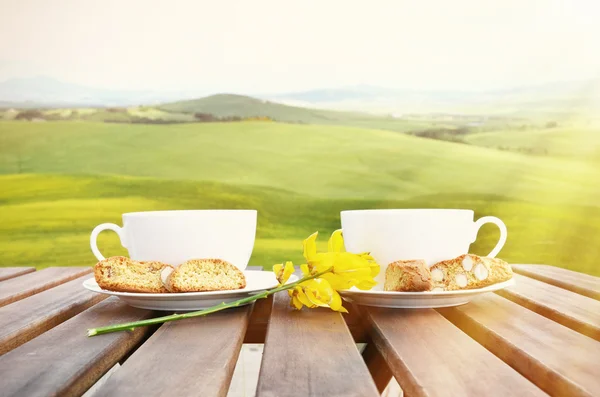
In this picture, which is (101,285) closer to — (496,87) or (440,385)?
(440,385)

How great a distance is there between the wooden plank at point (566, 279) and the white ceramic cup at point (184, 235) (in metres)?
0.58

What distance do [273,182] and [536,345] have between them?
269 centimetres

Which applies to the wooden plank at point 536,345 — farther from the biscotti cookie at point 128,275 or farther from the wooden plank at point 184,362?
the biscotti cookie at point 128,275

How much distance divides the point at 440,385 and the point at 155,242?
0.45m

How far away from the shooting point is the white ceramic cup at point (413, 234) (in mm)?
748

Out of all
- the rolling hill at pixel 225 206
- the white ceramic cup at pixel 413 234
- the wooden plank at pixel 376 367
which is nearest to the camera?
the white ceramic cup at pixel 413 234

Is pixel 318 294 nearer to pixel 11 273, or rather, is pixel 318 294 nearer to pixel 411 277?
pixel 411 277

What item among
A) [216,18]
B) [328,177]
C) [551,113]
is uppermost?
[216,18]

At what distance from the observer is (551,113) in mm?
3145

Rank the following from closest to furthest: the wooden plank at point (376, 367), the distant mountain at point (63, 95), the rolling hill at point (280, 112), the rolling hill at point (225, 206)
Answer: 1. the wooden plank at point (376, 367)
2. the rolling hill at point (225, 206)
3. the distant mountain at point (63, 95)
4. the rolling hill at point (280, 112)

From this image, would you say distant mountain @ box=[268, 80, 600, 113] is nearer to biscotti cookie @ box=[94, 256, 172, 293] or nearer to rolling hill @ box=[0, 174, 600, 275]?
rolling hill @ box=[0, 174, 600, 275]

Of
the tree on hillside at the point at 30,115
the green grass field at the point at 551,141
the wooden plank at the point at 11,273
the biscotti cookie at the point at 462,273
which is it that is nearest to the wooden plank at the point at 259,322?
the biscotti cookie at the point at 462,273

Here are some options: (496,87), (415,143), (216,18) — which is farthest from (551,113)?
(216,18)

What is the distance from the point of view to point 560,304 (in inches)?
30.6
